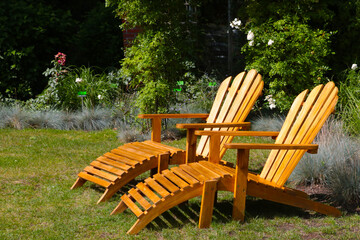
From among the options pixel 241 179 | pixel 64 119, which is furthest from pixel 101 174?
pixel 64 119

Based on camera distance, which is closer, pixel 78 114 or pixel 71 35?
pixel 78 114

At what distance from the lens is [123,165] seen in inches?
177

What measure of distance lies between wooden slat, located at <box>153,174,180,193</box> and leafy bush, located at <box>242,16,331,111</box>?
406cm

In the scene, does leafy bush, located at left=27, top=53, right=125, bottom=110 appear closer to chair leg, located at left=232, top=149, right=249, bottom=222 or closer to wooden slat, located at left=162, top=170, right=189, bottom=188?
wooden slat, located at left=162, top=170, right=189, bottom=188

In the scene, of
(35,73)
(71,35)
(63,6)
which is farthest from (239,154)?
(63,6)

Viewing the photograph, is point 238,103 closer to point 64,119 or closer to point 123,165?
point 123,165

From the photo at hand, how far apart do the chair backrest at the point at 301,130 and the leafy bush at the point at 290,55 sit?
3.28 meters

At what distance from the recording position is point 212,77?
9.95m

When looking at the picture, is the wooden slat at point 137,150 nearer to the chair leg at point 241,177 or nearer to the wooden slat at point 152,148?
the wooden slat at point 152,148

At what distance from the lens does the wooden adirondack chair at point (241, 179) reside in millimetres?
3654

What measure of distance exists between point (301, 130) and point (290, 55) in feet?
12.6

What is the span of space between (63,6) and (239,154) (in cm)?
1143

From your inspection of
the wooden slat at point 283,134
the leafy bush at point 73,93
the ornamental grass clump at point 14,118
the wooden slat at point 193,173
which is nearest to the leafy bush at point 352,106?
the wooden slat at point 283,134

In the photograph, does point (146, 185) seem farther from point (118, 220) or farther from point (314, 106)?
point (314, 106)
